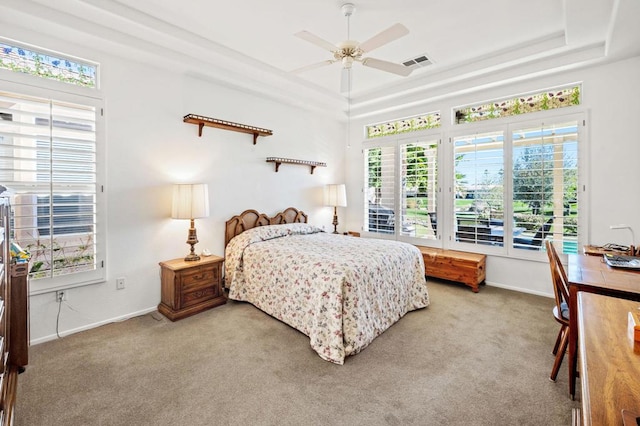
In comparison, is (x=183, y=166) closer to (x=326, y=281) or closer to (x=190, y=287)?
(x=190, y=287)

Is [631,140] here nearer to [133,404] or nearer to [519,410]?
[519,410]

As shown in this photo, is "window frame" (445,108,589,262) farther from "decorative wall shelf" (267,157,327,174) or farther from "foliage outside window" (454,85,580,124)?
"decorative wall shelf" (267,157,327,174)

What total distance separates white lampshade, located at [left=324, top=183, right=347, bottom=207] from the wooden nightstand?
2280 mm

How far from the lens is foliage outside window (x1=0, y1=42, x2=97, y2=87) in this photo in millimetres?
2537

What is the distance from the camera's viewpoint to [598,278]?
1842 mm

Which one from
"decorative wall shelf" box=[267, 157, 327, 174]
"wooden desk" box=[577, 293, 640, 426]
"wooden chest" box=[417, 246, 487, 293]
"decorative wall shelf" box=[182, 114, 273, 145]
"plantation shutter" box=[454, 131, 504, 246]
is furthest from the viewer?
"decorative wall shelf" box=[267, 157, 327, 174]

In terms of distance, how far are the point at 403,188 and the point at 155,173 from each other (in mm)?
3628

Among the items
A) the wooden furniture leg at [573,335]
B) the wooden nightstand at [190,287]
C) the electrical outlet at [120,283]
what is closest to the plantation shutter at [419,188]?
the wooden furniture leg at [573,335]

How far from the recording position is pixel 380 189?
5371 mm

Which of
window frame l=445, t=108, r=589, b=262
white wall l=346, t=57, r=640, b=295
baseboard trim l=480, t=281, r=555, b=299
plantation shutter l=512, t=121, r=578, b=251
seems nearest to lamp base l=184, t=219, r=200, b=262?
window frame l=445, t=108, r=589, b=262

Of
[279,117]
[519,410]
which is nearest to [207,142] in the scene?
[279,117]

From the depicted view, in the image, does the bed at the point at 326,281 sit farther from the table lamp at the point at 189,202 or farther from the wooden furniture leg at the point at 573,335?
the wooden furniture leg at the point at 573,335

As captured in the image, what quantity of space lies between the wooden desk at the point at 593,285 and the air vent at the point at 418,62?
9.14 feet

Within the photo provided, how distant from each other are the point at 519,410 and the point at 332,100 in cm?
443
